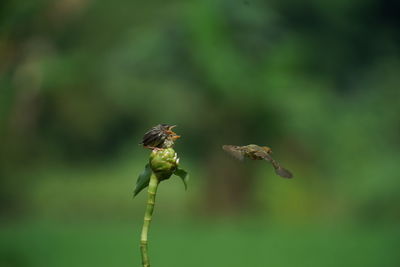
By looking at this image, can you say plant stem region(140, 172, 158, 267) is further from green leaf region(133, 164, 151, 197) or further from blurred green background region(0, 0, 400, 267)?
blurred green background region(0, 0, 400, 267)

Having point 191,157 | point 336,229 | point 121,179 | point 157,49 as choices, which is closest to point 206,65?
point 157,49

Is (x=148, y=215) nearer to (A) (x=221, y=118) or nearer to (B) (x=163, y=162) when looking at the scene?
(B) (x=163, y=162)

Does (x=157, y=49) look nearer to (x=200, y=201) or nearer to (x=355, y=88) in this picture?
(x=355, y=88)

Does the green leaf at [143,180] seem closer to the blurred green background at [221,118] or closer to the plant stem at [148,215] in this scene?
the plant stem at [148,215]

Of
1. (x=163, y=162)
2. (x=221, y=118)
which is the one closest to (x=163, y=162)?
(x=163, y=162)

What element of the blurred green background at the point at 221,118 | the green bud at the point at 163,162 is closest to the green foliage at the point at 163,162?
the green bud at the point at 163,162

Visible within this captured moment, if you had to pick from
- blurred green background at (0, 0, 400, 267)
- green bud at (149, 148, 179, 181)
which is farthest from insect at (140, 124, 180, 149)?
blurred green background at (0, 0, 400, 267)
